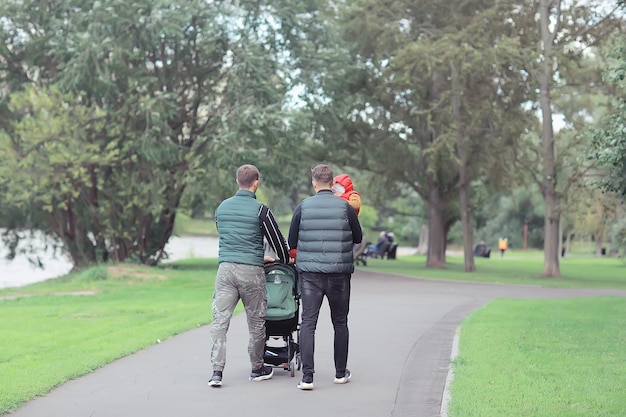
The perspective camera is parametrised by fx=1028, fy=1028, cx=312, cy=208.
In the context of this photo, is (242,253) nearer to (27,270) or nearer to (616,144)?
(616,144)

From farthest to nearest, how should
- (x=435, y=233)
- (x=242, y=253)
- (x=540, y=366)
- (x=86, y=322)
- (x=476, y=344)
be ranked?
(x=435, y=233), (x=86, y=322), (x=476, y=344), (x=540, y=366), (x=242, y=253)

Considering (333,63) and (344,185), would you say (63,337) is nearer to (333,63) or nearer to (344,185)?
(344,185)

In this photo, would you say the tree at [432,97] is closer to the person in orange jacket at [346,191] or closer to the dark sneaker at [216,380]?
the person in orange jacket at [346,191]

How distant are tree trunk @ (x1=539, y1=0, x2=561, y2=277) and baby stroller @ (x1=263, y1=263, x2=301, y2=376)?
983 inches

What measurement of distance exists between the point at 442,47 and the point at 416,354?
2418cm

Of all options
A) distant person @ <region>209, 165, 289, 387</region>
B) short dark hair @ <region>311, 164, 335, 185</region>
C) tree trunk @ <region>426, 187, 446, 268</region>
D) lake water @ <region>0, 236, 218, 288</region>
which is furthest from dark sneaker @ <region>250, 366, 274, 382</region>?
tree trunk @ <region>426, 187, 446, 268</region>

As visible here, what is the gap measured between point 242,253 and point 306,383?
129 centimetres

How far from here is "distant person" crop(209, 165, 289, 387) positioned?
920cm

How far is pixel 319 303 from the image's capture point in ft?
30.1

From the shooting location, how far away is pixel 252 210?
9227mm

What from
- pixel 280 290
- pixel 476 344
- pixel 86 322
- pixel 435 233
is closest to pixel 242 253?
pixel 280 290

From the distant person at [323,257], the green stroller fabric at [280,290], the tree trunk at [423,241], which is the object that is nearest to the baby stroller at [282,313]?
the green stroller fabric at [280,290]

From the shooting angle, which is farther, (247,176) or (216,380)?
(247,176)

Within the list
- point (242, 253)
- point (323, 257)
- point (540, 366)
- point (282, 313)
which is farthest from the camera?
point (540, 366)
